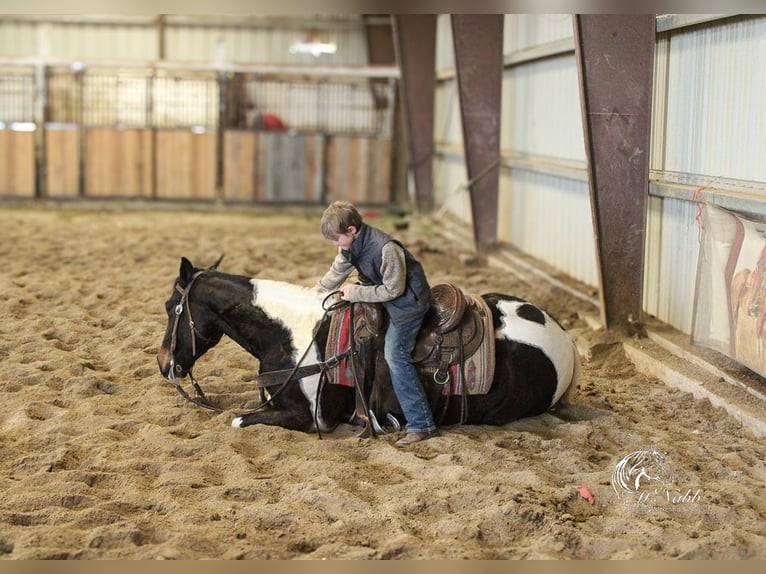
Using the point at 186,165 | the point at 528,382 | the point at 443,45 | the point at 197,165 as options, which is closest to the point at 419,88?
the point at 443,45

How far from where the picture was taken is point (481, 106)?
1146 centimetres

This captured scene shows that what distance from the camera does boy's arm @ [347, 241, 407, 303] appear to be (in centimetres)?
485

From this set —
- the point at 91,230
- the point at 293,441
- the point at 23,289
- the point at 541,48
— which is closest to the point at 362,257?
the point at 293,441

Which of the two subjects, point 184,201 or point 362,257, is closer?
point 362,257

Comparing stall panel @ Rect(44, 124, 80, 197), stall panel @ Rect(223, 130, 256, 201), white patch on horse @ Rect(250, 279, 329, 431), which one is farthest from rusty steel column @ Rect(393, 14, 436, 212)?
white patch on horse @ Rect(250, 279, 329, 431)

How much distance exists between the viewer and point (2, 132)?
53.5 ft

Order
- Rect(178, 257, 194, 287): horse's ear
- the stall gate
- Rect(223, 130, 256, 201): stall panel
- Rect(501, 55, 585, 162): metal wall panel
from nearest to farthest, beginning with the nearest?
Rect(178, 257, 194, 287): horse's ear
Rect(501, 55, 585, 162): metal wall panel
the stall gate
Rect(223, 130, 256, 201): stall panel

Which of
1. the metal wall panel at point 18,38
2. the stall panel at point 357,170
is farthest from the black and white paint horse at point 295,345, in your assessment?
the metal wall panel at point 18,38

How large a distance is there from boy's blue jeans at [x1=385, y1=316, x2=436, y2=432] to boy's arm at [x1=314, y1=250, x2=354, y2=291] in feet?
1.16

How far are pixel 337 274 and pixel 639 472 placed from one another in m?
1.79

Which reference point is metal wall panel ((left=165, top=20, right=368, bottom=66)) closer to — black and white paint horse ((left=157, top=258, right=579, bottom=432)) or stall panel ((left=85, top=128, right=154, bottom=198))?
stall panel ((left=85, top=128, right=154, bottom=198))

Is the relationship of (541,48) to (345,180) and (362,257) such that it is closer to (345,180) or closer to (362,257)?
(362,257)

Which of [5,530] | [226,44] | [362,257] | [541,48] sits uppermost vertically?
[226,44]

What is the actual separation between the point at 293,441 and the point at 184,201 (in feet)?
40.1
